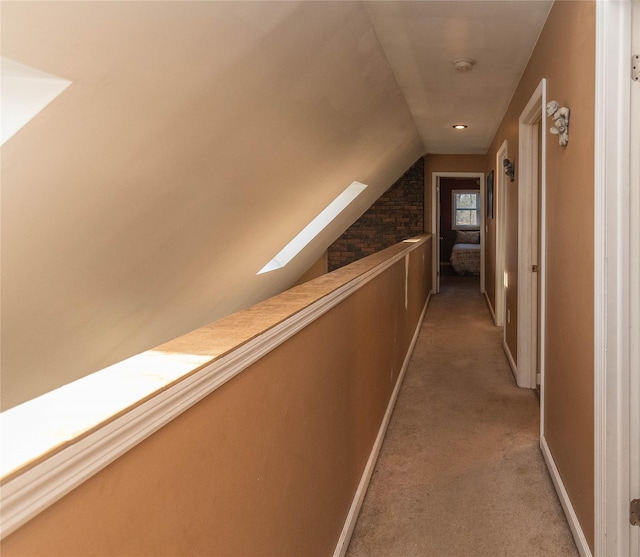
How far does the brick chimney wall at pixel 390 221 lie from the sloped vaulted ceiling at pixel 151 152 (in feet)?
14.0

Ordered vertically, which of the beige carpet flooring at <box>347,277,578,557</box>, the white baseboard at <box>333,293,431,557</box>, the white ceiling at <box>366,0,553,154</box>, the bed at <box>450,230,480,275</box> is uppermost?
the white ceiling at <box>366,0,553,154</box>

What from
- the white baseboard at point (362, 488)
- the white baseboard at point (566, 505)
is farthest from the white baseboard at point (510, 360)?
the white baseboard at point (566, 505)

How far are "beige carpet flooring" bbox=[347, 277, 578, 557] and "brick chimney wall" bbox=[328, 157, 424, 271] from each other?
4.32m

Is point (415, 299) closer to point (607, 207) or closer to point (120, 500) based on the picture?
point (607, 207)

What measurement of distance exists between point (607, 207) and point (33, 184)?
1.87m

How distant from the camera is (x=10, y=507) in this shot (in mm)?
484

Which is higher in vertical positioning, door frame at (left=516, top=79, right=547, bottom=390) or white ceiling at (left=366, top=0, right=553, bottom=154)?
white ceiling at (left=366, top=0, right=553, bottom=154)

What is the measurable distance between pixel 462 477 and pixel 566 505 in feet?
1.60

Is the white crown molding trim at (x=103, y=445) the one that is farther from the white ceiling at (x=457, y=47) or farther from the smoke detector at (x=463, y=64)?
the smoke detector at (x=463, y=64)

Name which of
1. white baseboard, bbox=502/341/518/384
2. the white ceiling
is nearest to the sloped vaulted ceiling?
the white ceiling

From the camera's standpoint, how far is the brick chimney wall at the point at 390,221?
27.4 ft

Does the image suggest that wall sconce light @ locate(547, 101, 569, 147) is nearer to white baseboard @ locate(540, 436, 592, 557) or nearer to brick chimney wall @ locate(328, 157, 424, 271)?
white baseboard @ locate(540, 436, 592, 557)

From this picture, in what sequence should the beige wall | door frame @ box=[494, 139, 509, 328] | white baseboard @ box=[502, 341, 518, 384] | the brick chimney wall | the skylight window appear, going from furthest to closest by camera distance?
the brick chimney wall, the skylight window, door frame @ box=[494, 139, 509, 328], white baseboard @ box=[502, 341, 518, 384], the beige wall

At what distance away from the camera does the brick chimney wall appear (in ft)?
27.4
